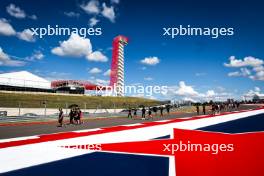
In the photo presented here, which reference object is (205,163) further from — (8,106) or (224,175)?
(8,106)

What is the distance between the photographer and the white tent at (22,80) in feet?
176

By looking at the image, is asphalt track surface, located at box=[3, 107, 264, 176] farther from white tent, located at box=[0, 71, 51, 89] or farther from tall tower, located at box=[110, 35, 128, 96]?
tall tower, located at box=[110, 35, 128, 96]

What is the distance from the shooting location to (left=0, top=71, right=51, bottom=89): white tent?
176 ft

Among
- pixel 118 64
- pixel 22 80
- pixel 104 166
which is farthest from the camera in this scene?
pixel 118 64

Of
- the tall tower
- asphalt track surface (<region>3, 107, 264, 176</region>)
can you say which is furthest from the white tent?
asphalt track surface (<region>3, 107, 264, 176</region>)

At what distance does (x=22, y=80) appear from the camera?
2312 inches

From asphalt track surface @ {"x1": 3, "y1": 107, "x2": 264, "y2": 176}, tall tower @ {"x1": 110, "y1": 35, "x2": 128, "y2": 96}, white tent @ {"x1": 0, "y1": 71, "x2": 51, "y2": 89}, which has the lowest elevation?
asphalt track surface @ {"x1": 3, "y1": 107, "x2": 264, "y2": 176}

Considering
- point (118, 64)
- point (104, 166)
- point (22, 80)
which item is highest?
point (118, 64)

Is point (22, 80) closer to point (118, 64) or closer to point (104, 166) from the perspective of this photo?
point (118, 64)

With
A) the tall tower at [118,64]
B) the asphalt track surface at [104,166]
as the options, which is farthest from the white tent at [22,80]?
the asphalt track surface at [104,166]

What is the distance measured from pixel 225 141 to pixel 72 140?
5307 mm

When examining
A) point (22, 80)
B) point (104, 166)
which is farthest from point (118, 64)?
point (104, 166)

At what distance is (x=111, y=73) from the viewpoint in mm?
104250

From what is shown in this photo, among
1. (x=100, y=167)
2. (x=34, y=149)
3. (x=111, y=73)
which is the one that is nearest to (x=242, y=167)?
(x=100, y=167)
